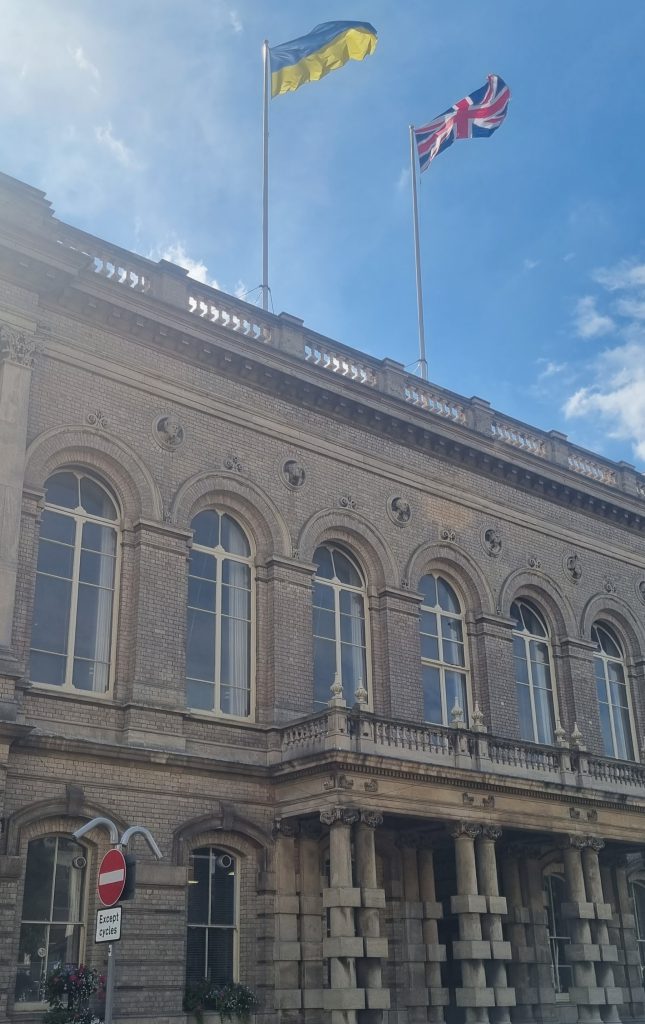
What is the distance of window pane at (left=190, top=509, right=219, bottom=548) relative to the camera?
75.6ft

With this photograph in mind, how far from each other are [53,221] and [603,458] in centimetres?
1809

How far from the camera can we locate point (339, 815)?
19656mm

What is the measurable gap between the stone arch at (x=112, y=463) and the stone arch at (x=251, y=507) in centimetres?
135

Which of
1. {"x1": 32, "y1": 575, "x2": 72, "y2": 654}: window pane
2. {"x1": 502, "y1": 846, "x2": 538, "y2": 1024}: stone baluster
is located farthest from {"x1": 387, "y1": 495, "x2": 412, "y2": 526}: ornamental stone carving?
{"x1": 32, "y1": 575, "x2": 72, "y2": 654}: window pane

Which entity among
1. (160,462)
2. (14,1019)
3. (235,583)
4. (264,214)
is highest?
(264,214)

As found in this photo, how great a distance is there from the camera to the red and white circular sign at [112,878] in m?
13.3

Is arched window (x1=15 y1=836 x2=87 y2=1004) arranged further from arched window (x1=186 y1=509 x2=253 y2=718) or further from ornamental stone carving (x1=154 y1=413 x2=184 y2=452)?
ornamental stone carving (x1=154 y1=413 x2=184 y2=452)

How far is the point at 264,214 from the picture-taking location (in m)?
28.4

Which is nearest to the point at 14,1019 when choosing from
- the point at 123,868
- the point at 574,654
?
the point at 123,868

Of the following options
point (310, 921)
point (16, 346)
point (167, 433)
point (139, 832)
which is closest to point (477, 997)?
point (310, 921)

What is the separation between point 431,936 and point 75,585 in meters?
9.66

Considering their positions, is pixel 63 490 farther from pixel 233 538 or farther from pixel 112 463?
pixel 233 538

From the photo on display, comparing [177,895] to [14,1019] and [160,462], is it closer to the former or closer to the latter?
[14,1019]

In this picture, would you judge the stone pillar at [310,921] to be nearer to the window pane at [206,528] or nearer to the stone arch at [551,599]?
the window pane at [206,528]
